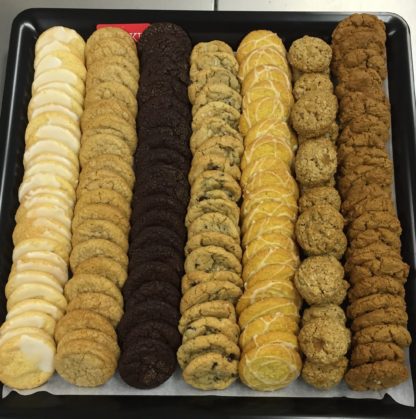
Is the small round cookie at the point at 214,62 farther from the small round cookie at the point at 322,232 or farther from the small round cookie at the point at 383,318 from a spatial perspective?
the small round cookie at the point at 383,318

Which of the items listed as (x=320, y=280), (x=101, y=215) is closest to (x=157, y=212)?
(x=101, y=215)

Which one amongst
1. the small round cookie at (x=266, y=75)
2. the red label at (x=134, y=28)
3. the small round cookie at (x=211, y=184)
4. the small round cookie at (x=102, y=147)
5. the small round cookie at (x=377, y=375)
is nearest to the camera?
the small round cookie at (x=377, y=375)

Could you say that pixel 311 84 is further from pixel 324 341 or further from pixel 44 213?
pixel 44 213

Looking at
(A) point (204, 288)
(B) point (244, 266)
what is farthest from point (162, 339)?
(B) point (244, 266)

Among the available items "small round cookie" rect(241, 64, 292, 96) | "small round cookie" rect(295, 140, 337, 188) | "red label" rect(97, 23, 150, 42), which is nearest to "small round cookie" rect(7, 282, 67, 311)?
"small round cookie" rect(295, 140, 337, 188)

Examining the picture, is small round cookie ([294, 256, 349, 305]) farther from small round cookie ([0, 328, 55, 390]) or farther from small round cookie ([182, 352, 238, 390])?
small round cookie ([0, 328, 55, 390])

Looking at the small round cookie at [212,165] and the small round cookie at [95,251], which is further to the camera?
the small round cookie at [212,165]

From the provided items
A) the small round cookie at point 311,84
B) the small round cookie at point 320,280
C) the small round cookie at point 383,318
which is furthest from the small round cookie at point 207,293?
the small round cookie at point 311,84
